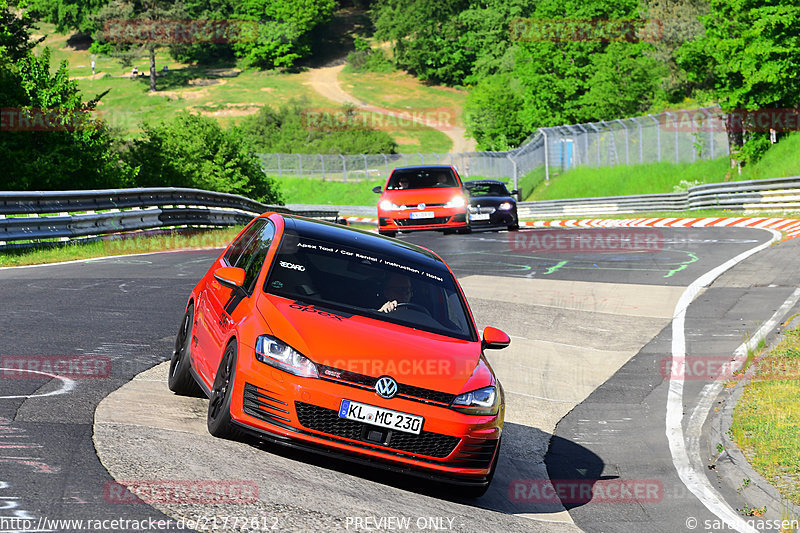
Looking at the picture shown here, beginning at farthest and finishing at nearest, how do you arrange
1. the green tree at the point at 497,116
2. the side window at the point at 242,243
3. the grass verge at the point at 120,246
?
1. the green tree at the point at 497,116
2. the grass verge at the point at 120,246
3. the side window at the point at 242,243

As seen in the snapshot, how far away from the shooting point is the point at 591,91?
6775 centimetres

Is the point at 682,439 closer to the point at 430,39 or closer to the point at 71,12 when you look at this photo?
the point at 430,39

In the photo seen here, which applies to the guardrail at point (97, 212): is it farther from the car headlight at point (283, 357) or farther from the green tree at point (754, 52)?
the green tree at point (754, 52)

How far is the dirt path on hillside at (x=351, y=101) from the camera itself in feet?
364

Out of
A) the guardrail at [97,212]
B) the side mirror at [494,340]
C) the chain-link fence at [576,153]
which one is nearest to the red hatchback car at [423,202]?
the guardrail at [97,212]

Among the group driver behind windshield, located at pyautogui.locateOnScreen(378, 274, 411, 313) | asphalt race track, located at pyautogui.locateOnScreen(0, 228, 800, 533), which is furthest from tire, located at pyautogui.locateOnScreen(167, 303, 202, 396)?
driver behind windshield, located at pyautogui.locateOnScreen(378, 274, 411, 313)

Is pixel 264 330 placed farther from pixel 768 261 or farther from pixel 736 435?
pixel 768 261

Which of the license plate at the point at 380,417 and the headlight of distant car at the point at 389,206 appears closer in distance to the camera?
the license plate at the point at 380,417

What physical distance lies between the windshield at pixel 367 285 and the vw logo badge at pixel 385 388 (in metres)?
0.89

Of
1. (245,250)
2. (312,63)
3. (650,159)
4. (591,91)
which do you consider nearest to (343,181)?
(591,91)

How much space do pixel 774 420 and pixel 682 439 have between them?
0.80m

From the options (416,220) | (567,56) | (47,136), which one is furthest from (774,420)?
(567,56)

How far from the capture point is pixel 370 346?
6.52 m

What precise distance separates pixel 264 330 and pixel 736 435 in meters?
4.26
